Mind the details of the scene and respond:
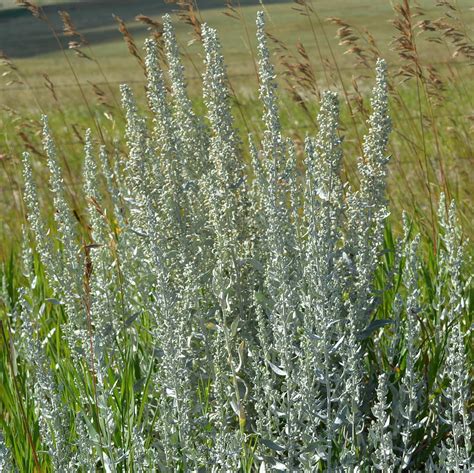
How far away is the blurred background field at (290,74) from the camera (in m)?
4.27

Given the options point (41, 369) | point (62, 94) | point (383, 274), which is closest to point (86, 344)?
point (41, 369)

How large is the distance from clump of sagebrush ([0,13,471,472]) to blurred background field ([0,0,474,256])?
0.82 metres

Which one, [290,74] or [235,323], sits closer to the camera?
[235,323]

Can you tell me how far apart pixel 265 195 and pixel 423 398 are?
0.95 meters

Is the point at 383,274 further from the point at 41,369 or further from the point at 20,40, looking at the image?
the point at 20,40

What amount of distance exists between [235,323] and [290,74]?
89.9 inches

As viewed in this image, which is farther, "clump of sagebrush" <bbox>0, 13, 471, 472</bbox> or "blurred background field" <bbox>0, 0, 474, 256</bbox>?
"blurred background field" <bbox>0, 0, 474, 256</bbox>

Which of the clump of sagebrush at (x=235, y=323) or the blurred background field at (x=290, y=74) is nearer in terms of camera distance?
the clump of sagebrush at (x=235, y=323)

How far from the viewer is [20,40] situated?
46.4 m

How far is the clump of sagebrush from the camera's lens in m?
2.31

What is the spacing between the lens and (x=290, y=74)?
4414 mm

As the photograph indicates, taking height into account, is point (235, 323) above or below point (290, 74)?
below

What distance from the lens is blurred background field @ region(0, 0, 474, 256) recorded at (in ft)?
14.0

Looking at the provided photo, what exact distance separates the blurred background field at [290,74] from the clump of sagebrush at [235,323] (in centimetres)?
82
